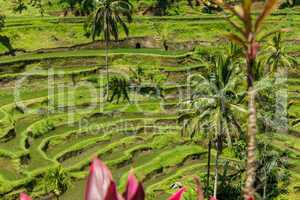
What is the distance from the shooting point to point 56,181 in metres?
32.0

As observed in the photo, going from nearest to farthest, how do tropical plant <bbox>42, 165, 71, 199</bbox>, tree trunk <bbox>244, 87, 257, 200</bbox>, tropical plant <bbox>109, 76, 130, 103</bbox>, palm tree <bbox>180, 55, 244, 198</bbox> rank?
tree trunk <bbox>244, 87, 257, 200</bbox>, palm tree <bbox>180, 55, 244, 198</bbox>, tropical plant <bbox>42, 165, 71, 199</bbox>, tropical plant <bbox>109, 76, 130, 103</bbox>

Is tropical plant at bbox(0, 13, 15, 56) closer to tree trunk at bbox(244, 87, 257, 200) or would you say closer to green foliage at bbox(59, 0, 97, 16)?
green foliage at bbox(59, 0, 97, 16)

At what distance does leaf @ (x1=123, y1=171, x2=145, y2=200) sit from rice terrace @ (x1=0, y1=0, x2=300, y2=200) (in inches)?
812

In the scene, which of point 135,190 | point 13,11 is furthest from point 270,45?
point 135,190

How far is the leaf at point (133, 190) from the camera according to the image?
A: 9.41 feet

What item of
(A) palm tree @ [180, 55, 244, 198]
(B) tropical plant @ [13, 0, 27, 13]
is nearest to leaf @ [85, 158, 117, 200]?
(A) palm tree @ [180, 55, 244, 198]

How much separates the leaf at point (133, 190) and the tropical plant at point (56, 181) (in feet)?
95.3

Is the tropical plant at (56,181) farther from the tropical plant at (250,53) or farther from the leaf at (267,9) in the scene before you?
the leaf at (267,9)

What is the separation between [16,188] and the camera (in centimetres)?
3247

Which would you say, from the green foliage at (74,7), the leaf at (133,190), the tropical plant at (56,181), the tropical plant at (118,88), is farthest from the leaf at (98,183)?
the green foliage at (74,7)

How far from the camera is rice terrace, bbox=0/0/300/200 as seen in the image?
33.3 meters

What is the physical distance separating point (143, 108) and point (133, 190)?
46.9 m

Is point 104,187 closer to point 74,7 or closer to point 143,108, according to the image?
point 143,108

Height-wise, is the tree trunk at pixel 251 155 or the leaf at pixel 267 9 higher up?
the leaf at pixel 267 9
